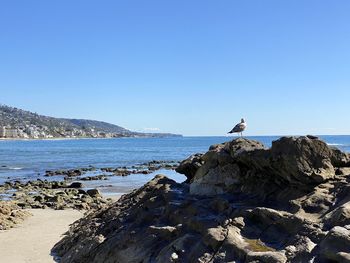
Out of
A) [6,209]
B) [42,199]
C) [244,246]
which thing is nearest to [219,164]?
[244,246]

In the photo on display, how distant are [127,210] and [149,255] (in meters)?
3.09

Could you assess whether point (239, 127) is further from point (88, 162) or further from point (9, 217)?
point (88, 162)

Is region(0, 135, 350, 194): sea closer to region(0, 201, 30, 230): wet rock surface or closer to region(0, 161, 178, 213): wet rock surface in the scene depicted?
region(0, 161, 178, 213): wet rock surface

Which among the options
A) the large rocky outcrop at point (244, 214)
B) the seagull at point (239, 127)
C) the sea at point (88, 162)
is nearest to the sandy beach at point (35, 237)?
the large rocky outcrop at point (244, 214)

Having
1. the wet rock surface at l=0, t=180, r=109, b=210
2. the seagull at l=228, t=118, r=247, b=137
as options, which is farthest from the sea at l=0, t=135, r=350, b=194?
the wet rock surface at l=0, t=180, r=109, b=210

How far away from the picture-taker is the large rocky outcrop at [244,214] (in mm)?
7688

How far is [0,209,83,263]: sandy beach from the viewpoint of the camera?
13.9 meters

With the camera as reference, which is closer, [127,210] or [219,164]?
[219,164]

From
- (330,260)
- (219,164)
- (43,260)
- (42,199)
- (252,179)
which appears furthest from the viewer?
(42,199)

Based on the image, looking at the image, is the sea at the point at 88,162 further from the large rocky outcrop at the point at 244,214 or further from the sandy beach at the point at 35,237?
the sandy beach at the point at 35,237

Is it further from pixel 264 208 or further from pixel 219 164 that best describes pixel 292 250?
pixel 219 164

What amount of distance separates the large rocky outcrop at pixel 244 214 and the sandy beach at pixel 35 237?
207cm

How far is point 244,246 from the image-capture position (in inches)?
312

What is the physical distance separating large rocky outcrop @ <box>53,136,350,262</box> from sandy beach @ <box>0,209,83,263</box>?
2072 millimetres
